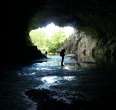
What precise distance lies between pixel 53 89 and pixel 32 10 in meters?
18.3

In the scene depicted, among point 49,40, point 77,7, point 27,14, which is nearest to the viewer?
point 77,7

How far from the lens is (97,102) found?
1138 centimetres

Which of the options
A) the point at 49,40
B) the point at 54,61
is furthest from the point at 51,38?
the point at 54,61

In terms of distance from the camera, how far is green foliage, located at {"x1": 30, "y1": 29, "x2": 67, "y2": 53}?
243ft

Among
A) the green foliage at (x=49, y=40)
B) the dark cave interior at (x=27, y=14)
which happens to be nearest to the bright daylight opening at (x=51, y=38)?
the green foliage at (x=49, y=40)

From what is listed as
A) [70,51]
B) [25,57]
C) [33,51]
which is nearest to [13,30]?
[25,57]

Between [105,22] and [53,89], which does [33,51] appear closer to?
[105,22]

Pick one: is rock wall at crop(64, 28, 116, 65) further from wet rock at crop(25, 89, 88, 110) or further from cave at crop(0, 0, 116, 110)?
wet rock at crop(25, 89, 88, 110)

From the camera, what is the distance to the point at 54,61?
1395 inches

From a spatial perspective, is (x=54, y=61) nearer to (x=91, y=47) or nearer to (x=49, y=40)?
(x=91, y=47)

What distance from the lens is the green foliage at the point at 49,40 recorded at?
73.9 metres

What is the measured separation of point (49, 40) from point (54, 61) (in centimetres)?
4166

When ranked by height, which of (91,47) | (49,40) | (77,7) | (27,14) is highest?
(77,7)

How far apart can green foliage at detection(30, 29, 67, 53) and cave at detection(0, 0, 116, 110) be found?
8.49 metres
